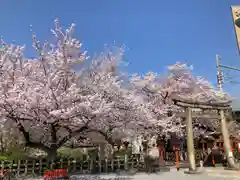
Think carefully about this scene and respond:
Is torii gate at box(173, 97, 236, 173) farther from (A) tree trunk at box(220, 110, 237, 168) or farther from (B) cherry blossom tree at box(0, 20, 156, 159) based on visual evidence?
(B) cherry blossom tree at box(0, 20, 156, 159)

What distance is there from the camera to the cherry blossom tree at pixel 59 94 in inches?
456

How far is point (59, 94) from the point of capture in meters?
12.1

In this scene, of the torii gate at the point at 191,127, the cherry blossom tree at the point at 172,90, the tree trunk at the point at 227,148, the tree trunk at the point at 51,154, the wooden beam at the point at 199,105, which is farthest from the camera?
the cherry blossom tree at the point at 172,90

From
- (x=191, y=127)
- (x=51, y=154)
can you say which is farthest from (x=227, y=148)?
(x=51, y=154)

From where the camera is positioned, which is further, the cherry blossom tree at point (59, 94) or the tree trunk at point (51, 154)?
the tree trunk at point (51, 154)

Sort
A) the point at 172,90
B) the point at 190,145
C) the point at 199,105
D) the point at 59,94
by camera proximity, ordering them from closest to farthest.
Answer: the point at 59,94
the point at 190,145
the point at 199,105
the point at 172,90

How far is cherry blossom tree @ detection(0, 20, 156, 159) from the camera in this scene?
11570 millimetres

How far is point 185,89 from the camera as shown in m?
24.9

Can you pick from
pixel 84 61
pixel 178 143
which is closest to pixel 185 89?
pixel 178 143

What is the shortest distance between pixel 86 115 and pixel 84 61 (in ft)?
11.2

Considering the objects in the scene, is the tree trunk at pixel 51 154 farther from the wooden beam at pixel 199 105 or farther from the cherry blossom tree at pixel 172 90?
the cherry blossom tree at pixel 172 90

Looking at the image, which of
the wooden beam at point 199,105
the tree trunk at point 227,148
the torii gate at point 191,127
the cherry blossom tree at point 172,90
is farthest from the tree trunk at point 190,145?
the cherry blossom tree at point 172,90

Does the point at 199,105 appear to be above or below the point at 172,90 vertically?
below

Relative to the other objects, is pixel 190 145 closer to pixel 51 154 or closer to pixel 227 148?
pixel 227 148
